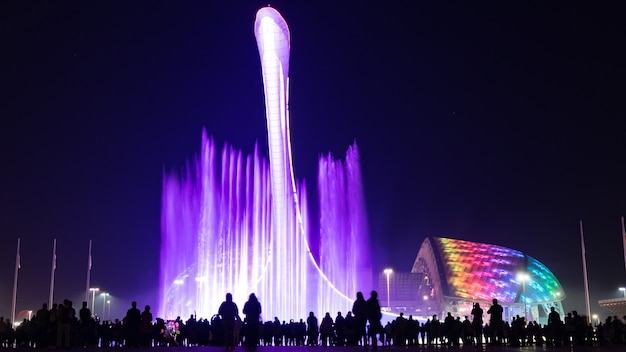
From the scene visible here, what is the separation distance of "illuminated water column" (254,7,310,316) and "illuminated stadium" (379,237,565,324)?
35267 millimetres

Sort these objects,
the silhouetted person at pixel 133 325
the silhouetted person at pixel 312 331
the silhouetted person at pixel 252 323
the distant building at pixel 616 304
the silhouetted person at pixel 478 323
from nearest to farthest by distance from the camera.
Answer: the silhouetted person at pixel 252 323 → the silhouetted person at pixel 133 325 → the silhouetted person at pixel 478 323 → the silhouetted person at pixel 312 331 → the distant building at pixel 616 304

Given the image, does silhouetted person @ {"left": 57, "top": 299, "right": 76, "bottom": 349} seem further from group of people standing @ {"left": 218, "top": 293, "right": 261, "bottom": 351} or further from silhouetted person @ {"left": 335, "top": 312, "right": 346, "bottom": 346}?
silhouetted person @ {"left": 335, "top": 312, "right": 346, "bottom": 346}

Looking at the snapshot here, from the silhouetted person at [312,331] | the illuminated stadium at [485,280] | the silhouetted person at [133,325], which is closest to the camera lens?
the silhouetted person at [133,325]

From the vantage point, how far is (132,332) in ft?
64.2

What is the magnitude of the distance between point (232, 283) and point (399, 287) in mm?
59154

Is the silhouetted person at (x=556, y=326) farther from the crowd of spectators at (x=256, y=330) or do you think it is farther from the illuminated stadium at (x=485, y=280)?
the illuminated stadium at (x=485, y=280)

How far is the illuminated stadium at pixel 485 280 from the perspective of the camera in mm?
83188

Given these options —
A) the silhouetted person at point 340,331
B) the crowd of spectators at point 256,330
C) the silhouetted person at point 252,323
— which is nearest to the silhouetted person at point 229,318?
the crowd of spectators at point 256,330

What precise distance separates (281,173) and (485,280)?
48.5 meters

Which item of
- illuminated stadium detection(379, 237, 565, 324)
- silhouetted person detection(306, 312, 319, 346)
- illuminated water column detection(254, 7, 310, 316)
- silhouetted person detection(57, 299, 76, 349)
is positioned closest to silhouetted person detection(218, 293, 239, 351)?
silhouetted person detection(57, 299, 76, 349)

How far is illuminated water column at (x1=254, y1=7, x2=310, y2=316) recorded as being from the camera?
137 feet

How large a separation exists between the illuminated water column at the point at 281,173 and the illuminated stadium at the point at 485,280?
35.3m

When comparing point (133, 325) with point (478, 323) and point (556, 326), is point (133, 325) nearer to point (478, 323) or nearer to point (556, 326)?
point (478, 323)

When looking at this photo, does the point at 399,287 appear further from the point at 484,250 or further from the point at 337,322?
the point at 337,322
